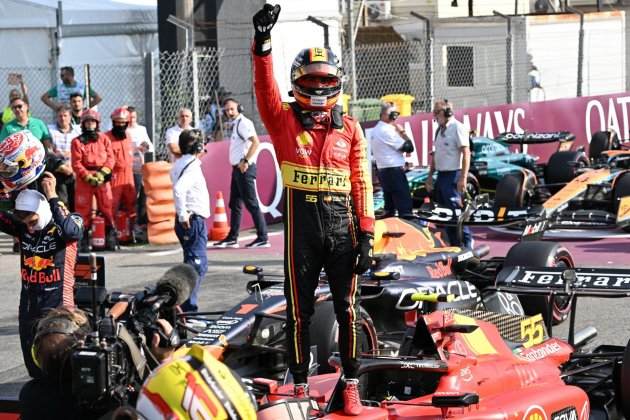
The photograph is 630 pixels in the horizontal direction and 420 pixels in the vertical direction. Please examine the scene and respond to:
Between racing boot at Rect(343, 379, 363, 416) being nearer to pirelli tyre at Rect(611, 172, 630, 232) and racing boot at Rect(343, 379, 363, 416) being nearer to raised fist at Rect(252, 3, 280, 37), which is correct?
raised fist at Rect(252, 3, 280, 37)

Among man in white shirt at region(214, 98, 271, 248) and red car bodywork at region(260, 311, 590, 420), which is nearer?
red car bodywork at region(260, 311, 590, 420)

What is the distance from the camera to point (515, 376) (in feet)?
20.5

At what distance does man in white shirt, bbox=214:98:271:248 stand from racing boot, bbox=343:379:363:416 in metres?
7.90

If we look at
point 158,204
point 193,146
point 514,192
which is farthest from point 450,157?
point 193,146

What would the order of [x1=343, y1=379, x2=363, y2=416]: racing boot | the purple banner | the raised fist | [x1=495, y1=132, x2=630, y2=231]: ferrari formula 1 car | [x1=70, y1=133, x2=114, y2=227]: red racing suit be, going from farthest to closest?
the purple banner
[x1=70, y1=133, x2=114, y2=227]: red racing suit
[x1=495, y1=132, x2=630, y2=231]: ferrari formula 1 car
the raised fist
[x1=343, y1=379, x2=363, y2=416]: racing boot

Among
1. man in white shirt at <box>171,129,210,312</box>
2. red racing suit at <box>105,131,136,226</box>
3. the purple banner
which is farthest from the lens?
the purple banner

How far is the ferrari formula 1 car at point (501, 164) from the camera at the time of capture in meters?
15.6

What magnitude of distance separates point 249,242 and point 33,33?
19.9 feet

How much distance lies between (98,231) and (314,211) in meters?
7.99

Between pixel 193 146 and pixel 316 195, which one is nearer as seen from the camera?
pixel 316 195

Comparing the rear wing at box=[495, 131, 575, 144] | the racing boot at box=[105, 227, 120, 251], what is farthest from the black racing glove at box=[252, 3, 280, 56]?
the rear wing at box=[495, 131, 575, 144]

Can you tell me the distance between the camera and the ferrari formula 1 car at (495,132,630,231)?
13.1 m

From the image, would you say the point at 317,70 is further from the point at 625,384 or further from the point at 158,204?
the point at 158,204

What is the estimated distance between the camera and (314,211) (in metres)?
6.15
